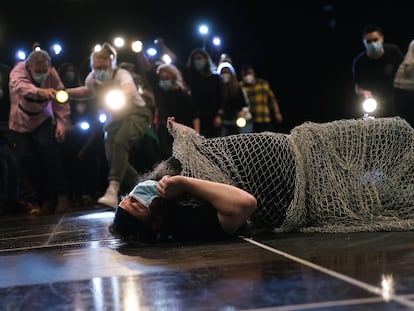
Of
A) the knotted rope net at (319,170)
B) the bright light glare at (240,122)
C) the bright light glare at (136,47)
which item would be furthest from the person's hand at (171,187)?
the bright light glare at (136,47)

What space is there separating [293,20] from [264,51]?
52cm

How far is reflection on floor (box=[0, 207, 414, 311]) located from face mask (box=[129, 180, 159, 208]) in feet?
0.53

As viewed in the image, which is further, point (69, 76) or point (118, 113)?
point (69, 76)

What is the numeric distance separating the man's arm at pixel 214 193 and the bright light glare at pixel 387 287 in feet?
2.16

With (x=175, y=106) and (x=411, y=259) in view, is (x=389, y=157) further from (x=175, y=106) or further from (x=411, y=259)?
(x=175, y=106)

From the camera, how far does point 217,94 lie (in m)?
4.33

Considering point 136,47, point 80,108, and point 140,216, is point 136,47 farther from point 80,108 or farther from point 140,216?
point 140,216

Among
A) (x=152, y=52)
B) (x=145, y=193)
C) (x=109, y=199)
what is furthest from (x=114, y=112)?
(x=152, y=52)

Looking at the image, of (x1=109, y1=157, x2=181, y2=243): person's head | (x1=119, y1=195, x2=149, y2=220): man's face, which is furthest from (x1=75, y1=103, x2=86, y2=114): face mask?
(x1=119, y1=195, x2=149, y2=220): man's face

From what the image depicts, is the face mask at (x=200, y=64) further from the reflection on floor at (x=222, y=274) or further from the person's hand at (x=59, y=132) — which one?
the reflection on floor at (x=222, y=274)

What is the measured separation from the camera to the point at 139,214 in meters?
1.80

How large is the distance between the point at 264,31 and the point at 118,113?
160 inches

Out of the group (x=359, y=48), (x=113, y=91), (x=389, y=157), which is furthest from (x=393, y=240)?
(x=359, y=48)

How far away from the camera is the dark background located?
20.0 feet
